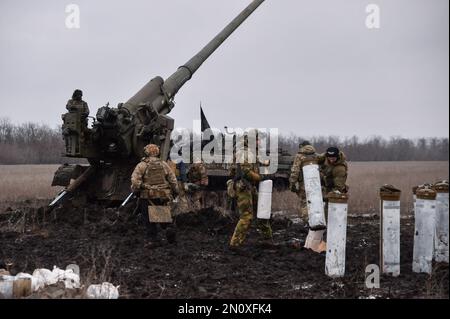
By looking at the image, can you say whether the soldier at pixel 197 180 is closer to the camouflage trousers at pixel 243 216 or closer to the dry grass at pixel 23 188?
the camouflage trousers at pixel 243 216

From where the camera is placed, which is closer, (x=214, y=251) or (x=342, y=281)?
(x=342, y=281)

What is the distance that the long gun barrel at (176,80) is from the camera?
12859mm

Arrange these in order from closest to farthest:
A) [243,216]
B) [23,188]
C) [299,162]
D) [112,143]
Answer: [243,216], [299,162], [112,143], [23,188]

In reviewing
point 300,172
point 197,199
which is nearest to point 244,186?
point 300,172

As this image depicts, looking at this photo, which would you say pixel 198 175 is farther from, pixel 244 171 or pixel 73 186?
pixel 244 171

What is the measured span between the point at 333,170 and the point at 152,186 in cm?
262

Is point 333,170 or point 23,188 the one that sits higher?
point 333,170

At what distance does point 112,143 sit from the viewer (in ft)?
38.8

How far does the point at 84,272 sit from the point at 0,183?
15.5 meters

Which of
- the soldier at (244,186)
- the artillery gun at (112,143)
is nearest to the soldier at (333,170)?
the soldier at (244,186)

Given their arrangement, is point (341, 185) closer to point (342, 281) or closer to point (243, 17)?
point (342, 281)

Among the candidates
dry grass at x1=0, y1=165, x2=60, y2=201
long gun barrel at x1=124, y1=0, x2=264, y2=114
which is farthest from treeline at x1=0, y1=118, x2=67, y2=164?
long gun barrel at x1=124, y1=0, x2=264, y2=114
